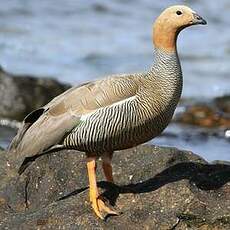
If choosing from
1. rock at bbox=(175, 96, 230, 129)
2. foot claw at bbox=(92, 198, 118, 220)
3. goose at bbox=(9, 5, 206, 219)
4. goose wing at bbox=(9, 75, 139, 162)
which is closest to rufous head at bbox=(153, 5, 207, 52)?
goose at bbox=(9, 5, 206, 219)

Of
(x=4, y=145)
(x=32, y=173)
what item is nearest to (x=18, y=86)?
(x=4, y=145)

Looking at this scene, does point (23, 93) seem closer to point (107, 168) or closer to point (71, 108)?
point (107, 168)

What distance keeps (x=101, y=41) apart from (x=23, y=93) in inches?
306

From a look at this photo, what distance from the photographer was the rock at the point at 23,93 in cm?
1480

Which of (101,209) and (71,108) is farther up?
(71,108)

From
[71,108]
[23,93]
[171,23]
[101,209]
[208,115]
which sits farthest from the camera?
[208,115]

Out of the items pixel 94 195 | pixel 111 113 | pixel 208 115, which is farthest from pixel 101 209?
pixel 208 115

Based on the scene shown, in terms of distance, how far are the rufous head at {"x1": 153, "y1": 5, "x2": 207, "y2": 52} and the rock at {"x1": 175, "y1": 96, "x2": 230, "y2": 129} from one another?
6.93m

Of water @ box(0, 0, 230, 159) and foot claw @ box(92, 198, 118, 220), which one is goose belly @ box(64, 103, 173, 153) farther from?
water @ box(0, 0, 230, 159)

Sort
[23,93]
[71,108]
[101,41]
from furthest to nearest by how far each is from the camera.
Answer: [101,41]
[23,93]
[71,108]

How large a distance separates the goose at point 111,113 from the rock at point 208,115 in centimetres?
696

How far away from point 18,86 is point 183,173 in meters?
7.59

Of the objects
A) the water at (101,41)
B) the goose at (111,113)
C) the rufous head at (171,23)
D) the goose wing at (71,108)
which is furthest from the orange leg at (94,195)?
the water at (101,41)

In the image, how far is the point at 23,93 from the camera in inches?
594
